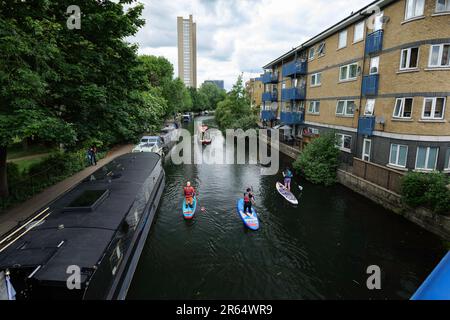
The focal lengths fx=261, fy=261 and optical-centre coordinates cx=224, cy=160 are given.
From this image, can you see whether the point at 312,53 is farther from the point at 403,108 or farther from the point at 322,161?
the point at 403,108

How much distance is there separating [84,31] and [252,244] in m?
13.3

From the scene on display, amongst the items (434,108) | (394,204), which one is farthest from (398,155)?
(394,204)

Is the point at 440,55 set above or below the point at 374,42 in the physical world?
below

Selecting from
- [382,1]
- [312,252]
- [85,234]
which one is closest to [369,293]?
[312,252]

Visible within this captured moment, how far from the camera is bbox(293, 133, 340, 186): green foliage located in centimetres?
2092

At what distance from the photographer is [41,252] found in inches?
253

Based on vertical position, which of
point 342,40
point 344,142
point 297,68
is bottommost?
point 344,142

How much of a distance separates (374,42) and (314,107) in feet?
34.6

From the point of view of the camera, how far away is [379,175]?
16.8 meters

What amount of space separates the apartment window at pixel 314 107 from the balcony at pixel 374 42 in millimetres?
8956

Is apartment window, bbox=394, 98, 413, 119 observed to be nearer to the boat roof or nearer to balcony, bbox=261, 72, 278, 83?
the boat roof

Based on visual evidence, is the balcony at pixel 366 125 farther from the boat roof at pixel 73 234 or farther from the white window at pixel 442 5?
the boat roof at pixel 73 234

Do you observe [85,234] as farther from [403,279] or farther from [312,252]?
[403,279]

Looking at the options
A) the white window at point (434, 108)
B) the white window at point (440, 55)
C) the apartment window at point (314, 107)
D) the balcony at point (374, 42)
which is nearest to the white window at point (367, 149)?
the white window at point (434, 108)
